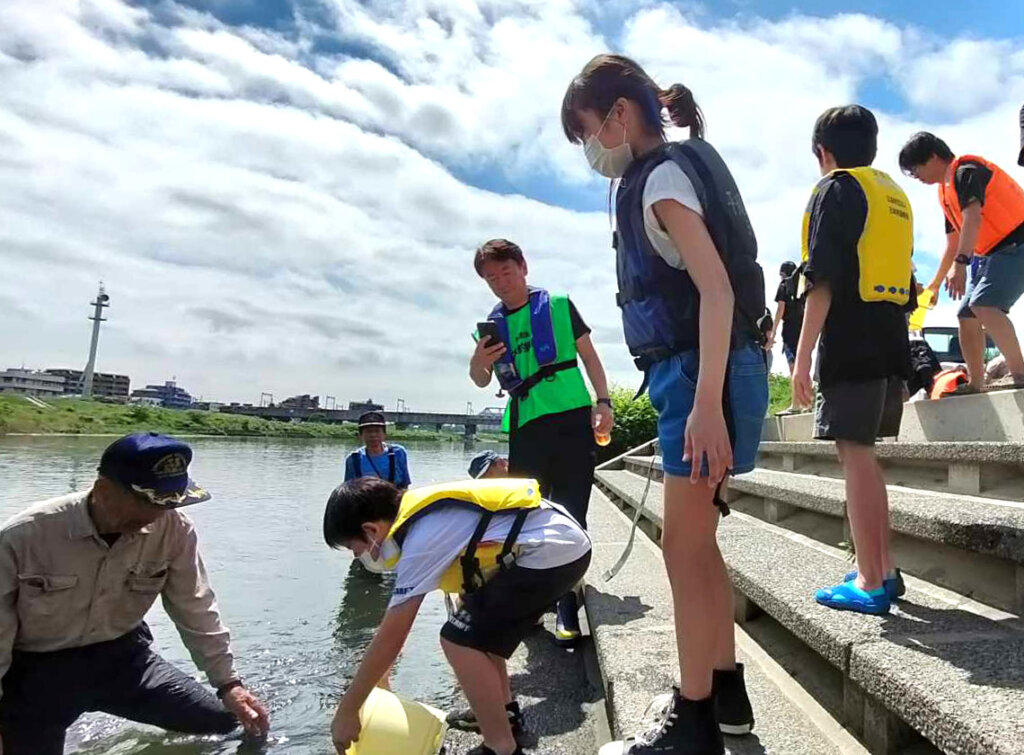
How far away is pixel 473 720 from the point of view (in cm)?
250

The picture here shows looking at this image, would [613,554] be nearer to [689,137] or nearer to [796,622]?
[796,622]

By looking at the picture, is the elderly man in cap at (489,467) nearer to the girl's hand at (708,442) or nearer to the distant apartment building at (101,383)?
the girl's hand at (708,442)

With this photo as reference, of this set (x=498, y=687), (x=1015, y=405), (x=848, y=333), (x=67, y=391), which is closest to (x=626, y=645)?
(x=498, y=687)

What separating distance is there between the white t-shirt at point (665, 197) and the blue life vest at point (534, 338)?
1.53 meters

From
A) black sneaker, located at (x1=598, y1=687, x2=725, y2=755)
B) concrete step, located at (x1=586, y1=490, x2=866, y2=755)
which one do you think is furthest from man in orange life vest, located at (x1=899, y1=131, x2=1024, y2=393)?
black sneaker, located at (x1=598, y1=687, x2=725, y2=755)

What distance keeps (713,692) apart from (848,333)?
126 centimetres

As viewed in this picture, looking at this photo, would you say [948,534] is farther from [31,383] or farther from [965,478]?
[31,383]

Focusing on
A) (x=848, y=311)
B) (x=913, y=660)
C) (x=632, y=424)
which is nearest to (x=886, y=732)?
(x=913, y=660)

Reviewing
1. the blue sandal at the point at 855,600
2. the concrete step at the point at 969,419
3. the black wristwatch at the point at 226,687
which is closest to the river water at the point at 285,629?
the black wristwatch at the point at 226,687

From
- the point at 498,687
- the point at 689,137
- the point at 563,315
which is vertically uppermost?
the point at 689,137

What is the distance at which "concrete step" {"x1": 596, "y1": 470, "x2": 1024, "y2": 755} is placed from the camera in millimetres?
1258

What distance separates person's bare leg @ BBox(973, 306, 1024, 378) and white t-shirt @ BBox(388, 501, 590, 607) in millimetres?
2613

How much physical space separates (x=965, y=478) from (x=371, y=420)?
4861 millimetres

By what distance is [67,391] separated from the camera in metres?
136
